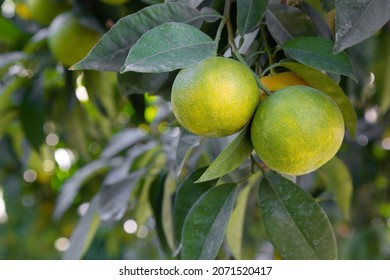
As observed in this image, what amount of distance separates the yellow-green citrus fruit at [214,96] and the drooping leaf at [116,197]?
0.53 m

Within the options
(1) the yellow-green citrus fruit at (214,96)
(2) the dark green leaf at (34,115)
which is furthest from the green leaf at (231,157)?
(2) the dark green leaf at (34,115)

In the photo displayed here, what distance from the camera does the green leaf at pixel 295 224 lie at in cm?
66

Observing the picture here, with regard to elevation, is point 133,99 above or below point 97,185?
above

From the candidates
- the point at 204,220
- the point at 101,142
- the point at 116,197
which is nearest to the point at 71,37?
the point at 116,197

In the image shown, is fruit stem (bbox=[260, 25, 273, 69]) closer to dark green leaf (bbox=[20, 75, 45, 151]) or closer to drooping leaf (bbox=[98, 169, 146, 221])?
drooping leaf (bbox=[98, 169, 146, 221])

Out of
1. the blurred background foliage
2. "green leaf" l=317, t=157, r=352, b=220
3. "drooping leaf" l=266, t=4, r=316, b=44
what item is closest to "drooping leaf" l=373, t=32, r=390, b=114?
the blurred background foliage

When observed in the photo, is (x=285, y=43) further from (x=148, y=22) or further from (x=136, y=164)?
(x=136, y=164)

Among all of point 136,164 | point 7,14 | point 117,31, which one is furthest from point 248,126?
point 7,14

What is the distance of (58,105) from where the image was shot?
1.43 m

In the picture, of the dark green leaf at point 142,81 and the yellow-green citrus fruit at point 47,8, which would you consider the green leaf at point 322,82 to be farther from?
the yellow-green citrus fruit at point 47,8

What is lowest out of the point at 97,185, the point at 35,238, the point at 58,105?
the point at 35,238

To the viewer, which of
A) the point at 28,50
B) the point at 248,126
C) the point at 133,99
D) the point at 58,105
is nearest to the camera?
the point at 248,126

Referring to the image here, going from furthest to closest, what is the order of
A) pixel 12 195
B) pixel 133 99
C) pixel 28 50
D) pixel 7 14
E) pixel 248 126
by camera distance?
pixel 12 195, pixel 7 14, pixel 28 50, pixel 133 99, pixel 248 126

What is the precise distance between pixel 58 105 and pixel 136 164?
27 cm
